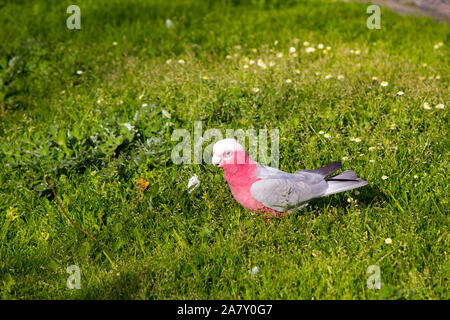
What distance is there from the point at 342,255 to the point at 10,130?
3.45 metres

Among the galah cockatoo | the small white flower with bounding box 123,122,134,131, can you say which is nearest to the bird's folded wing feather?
the galah cockatoo

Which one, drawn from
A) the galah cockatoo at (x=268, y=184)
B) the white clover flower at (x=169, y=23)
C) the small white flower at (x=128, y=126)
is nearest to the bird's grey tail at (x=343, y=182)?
the galah cockatoo at (x=268, y=184)

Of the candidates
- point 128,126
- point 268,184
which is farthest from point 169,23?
point 268,184

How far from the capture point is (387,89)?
4367 mm

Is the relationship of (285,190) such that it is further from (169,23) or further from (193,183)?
(169,23)

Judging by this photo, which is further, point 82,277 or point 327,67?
point 327,67

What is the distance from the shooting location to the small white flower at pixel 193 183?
3.31 m

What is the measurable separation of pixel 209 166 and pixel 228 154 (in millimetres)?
799

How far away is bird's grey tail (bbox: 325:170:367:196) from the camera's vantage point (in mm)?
2891

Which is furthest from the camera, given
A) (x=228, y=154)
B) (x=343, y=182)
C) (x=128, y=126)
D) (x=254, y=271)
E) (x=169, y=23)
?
(x=169, y=23)

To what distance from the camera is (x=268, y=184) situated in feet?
9.38


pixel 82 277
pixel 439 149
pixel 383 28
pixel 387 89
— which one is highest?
pixel 383 28

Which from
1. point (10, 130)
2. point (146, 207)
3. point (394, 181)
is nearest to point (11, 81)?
point (10, 130)

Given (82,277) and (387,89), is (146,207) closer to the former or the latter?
(82,277)
